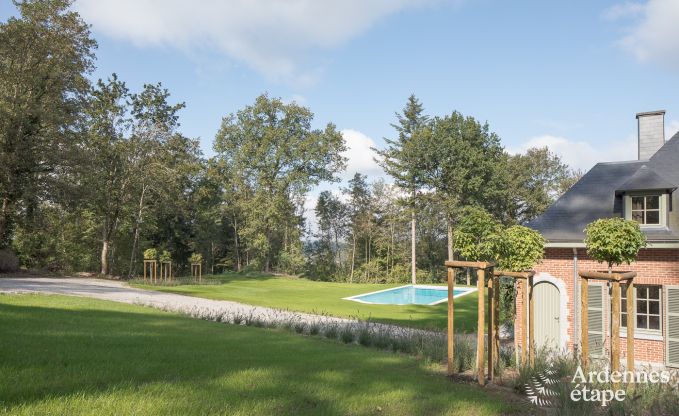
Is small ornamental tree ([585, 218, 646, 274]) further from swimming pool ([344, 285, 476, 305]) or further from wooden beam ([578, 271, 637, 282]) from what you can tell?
swimming pool ([344, 285, 476, 305])

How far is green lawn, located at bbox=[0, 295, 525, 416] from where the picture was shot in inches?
183

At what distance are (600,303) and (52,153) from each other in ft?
87.2

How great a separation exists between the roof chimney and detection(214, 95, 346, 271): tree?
29559 mm

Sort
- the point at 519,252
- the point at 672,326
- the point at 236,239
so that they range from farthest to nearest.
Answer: the point at 236,239 < the point at 672,326 < the point at 519,252

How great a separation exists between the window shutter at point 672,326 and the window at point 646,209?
71.2 inches

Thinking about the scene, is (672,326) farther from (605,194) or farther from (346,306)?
(346,306)

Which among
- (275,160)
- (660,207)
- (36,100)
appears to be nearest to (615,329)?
(660,207)

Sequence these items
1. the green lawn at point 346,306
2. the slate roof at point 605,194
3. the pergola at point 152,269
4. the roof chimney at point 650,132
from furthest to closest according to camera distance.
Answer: the pergola at point 152,269 → the green lawn at point 346,306 → the roof chimney at point 650,132 → the slate roof at point 605,194

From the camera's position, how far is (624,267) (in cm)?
1181

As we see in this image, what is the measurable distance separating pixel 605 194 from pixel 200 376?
12.6 m

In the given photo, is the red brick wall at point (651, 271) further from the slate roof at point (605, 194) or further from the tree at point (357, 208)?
the tree at point (357, 208)

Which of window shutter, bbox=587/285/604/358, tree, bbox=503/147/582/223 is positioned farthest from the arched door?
tree, bbox=503/147/582/223

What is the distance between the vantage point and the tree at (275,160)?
42.1 metres

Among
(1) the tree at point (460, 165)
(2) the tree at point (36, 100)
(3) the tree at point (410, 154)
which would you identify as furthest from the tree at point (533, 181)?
(2) the tree at point (36, 100)
